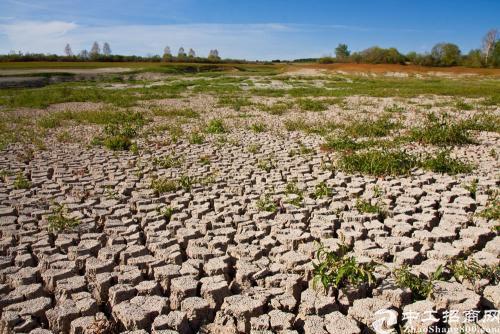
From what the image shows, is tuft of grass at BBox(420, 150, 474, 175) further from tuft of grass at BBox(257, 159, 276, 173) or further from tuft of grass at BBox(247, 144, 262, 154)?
tuft of grass at BBox(247, 144, 262, 154)

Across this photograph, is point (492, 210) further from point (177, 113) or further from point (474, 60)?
point (474, 60)

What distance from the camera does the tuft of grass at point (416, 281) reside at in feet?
11.5

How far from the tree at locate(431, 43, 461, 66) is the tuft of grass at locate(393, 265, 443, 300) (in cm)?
6414

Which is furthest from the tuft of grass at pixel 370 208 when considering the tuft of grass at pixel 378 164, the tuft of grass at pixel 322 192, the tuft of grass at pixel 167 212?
the tuft of grass at pixel 167 212

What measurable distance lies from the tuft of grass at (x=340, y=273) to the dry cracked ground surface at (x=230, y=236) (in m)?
0.04

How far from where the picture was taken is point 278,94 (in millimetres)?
24344

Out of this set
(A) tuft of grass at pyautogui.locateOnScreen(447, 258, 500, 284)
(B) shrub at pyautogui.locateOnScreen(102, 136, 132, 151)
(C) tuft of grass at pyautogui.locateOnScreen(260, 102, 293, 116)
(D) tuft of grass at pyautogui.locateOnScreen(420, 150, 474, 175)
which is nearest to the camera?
(A) tuft of grass at pyautogui.locateOnScreen(447, 258, 500, 284)

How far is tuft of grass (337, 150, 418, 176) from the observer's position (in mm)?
7129

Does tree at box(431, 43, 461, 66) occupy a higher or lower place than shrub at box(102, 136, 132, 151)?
higher

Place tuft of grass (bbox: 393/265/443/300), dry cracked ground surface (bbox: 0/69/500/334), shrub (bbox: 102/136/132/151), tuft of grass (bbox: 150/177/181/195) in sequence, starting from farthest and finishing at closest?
shrub (bbox: 102/136/132/151) < tuft of grass (bbox: 150/177/181/195) < tuft of grass (bbox: 393/265/443/300) < dry cracked ground surface (bbox: 0/69/500/334)

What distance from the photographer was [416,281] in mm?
3633

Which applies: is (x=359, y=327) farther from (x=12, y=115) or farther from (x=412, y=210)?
(x=12, y=115)

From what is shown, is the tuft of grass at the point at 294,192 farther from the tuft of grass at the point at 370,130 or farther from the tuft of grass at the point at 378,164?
the tuft of grass at the point at 370,130

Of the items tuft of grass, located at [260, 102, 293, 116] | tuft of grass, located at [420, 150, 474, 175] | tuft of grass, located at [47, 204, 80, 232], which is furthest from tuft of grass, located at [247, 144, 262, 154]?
tuft of grass, located at [260, 102, 293, 116]
